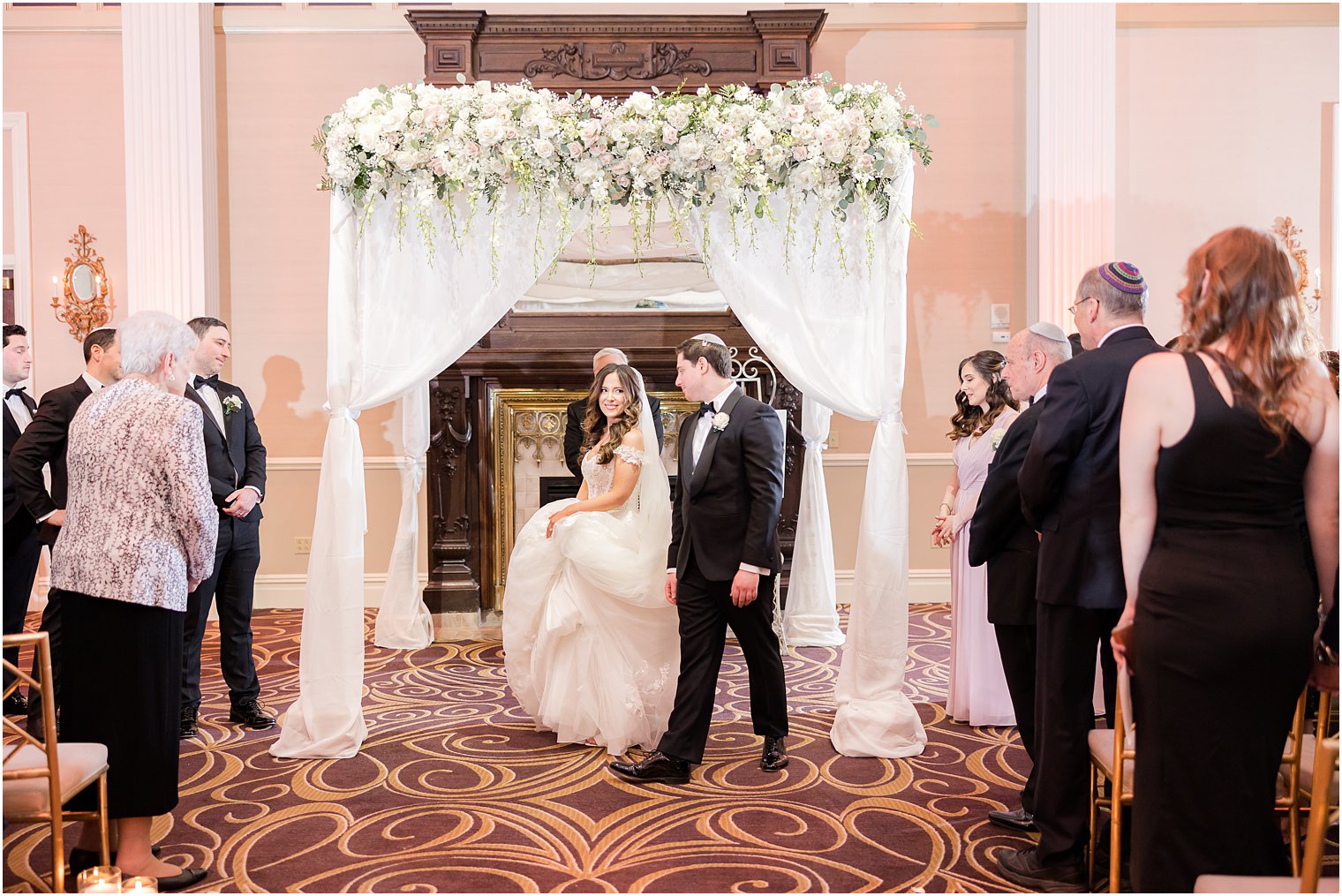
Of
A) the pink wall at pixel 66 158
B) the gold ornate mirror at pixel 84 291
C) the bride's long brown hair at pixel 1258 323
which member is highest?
the pink wall at pixel 66 158

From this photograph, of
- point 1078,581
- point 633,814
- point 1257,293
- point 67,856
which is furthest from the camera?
point 633,814

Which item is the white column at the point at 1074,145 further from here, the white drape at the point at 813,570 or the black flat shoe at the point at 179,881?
the black flat shoe at the point at 179,881

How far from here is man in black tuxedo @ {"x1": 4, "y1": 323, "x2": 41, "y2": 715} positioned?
14.5ft

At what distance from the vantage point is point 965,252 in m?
7.49

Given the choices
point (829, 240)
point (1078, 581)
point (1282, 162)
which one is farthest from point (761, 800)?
point (1282, 162)

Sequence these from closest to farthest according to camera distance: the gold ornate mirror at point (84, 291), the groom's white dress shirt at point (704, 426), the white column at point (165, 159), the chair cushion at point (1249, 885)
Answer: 1. the chair cushion at point (1249, 885)
2. the groom's white dress shirt at point (704, 426)
3. the white column at point (165, 159)
4. the gold ornate mirror at point (84, 291)

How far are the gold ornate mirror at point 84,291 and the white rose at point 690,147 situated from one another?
16.6 ft

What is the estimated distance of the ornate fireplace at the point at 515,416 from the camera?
6.64 metres

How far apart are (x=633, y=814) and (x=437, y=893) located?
0.82 metres

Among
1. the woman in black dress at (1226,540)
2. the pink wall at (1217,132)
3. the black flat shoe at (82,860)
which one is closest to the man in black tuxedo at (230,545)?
the black flat shoe at (82,860)

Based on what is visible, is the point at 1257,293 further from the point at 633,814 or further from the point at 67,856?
the point at 67,856

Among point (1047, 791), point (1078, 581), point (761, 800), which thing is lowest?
point (761, 800)

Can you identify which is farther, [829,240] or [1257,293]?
[829,240]

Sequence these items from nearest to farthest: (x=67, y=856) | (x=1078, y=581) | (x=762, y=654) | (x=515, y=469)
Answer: (x=1078, y=581), (x=67, y=856), (x=762, y=654), (x=515, y=469)
